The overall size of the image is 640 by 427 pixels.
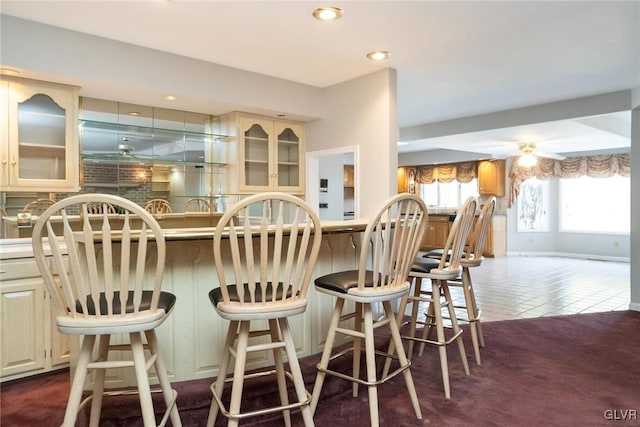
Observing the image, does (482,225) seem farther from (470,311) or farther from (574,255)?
(574,255)

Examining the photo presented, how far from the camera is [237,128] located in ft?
13.8

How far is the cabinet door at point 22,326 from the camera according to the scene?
251 centimetres

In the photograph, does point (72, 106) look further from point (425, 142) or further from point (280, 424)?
point (425, 142)

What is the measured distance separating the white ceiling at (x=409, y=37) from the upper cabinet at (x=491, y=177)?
460 centimetres

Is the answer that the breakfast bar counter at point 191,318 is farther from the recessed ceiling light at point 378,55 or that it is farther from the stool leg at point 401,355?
the recessed ceiling light at point 378,55

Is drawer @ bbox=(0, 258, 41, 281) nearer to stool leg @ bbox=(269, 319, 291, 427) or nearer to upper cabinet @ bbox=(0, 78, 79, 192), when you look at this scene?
upper cabinet @ bbox=(0, 78, 79, 192)

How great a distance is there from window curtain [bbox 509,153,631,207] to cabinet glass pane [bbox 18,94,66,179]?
8.51 m

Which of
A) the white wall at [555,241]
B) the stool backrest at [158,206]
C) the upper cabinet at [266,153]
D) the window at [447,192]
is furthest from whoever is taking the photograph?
the window at [447,192]

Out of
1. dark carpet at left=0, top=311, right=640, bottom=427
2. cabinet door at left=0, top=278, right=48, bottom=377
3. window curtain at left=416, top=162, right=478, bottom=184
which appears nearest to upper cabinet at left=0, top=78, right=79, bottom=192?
cabinet door at left=0, top=278, right=48, bottom=377

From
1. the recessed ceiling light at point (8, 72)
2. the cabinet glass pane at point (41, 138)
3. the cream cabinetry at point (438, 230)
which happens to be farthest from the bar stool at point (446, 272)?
the cream cabinetry at point (438, 230)

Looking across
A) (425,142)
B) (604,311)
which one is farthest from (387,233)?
(425,142)

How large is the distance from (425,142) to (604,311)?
11.5 ft

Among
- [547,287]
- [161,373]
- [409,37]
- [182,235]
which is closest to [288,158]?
[409,37]

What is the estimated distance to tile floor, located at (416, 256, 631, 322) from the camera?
450 cm
